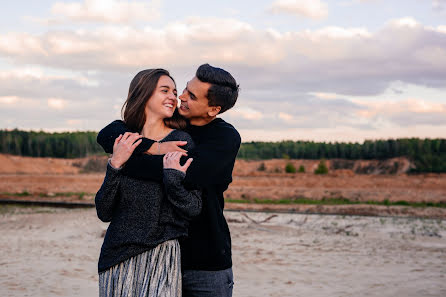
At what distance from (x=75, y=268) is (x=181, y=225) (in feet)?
23.8

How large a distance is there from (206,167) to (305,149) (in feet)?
196

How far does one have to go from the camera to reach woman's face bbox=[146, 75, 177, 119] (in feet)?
9.77

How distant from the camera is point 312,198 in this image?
1041 inches

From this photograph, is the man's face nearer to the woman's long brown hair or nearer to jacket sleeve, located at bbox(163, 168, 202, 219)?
the woman's long brown hair

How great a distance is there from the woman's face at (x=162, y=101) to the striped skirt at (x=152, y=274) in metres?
0.67

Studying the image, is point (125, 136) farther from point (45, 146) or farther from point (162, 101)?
point (45, 146)

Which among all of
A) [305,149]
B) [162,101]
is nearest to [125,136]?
[162,101]

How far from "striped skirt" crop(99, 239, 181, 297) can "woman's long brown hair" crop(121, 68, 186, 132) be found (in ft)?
2.17

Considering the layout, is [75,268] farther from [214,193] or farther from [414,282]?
[214,193]

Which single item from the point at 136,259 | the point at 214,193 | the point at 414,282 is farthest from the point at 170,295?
the point at 414,282

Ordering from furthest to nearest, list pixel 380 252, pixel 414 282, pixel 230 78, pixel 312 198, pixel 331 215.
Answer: pixel 312 198
pixel 331 215
pixel 380 252
pixel 414 282
pixel 230 78

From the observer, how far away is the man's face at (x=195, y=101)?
9.80 ft

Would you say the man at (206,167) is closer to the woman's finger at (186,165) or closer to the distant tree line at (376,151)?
the woman's finger at (186,165)

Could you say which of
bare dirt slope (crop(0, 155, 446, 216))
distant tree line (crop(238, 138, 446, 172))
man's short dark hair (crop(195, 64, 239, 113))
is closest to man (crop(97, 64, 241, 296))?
man's short dark hair (crop(195, 64, 239, 113))
